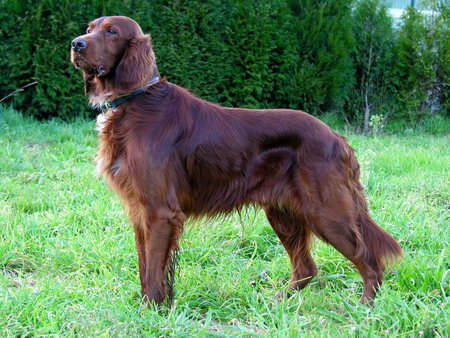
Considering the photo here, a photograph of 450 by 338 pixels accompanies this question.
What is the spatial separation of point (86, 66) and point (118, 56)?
17 centimetres

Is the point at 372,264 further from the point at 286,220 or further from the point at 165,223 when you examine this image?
the point at 165,223

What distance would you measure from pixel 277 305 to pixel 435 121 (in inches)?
255

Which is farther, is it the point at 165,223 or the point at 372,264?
the point at 372,264

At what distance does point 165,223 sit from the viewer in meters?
2.36

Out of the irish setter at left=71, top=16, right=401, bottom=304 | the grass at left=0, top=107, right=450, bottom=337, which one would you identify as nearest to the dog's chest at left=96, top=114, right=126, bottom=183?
the irish setter at left=71, top=16, right=401, bottom=304

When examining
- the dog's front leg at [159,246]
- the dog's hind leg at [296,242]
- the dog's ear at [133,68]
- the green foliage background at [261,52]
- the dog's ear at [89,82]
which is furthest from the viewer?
the green foliage background at [261,52]

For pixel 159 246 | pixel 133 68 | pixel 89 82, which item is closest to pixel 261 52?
pixel 89 82

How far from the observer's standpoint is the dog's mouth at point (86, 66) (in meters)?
2.41

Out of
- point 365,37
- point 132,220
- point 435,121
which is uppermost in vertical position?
point 365,37

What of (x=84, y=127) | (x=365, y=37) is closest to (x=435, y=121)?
(x=365, y=37)

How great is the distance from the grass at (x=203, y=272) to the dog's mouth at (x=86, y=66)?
675 millimetres

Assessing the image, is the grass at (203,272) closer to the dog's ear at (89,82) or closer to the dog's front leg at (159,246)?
the dog's front leg at (159,246)

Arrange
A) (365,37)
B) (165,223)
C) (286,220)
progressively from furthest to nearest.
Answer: (365,37)
(286,220)
(165,223)

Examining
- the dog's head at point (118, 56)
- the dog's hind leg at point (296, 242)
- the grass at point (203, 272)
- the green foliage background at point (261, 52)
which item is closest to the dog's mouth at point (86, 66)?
the dog's head at point (118, 56)
